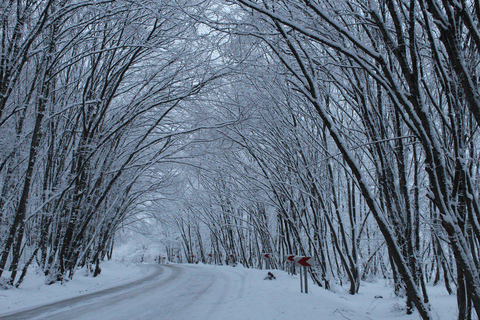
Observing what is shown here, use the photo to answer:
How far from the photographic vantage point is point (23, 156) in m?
9.23

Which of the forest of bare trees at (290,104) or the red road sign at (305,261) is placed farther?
the red road sign at (305,261)

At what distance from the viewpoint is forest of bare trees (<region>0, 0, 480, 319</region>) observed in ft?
11.5

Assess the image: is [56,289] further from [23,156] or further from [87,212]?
[23,156]

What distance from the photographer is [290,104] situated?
10.5 m

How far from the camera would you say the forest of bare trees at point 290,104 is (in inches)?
138

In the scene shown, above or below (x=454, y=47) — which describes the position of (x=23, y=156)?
above

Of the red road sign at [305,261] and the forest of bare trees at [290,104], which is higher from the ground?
the forest of bare trees at [290,104]

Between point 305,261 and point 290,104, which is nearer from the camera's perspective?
point 305,261

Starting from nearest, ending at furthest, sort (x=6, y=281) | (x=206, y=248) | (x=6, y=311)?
1. (x=6, y=311)
2. (x=6, y=281)
3. (x=206, y=248)

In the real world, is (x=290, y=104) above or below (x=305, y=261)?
above

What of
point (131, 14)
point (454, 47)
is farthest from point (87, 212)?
point (454, 47)

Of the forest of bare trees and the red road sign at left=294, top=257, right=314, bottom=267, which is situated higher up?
the forest of bare trees

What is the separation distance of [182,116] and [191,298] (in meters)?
9.08

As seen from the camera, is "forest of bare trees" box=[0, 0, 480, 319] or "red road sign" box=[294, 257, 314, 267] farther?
"red road sign" box=[294, 257, 314, 267]
